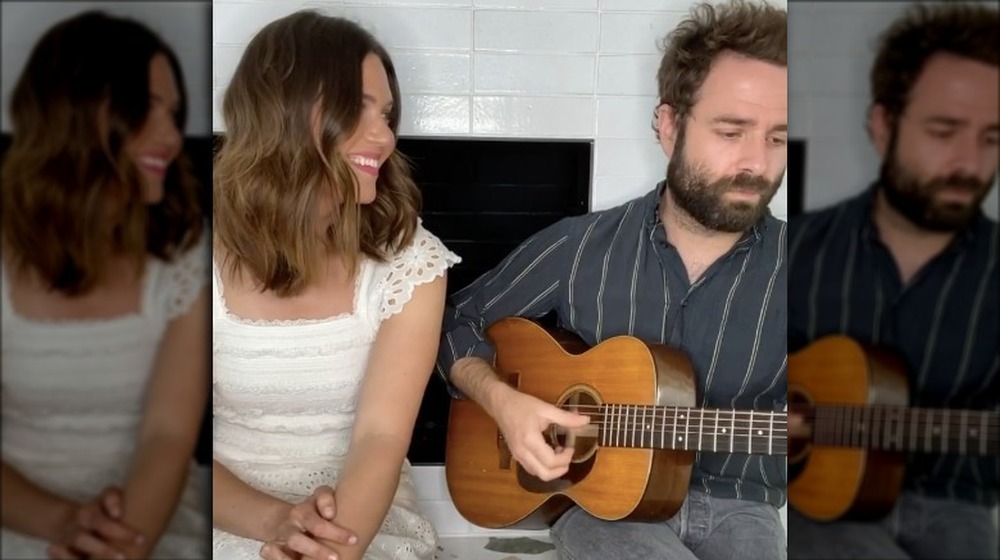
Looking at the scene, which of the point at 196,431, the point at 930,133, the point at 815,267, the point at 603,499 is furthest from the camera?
the point at 603,499

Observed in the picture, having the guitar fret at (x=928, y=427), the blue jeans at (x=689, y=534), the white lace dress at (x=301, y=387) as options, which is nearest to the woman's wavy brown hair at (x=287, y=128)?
the white lace dress at (x=301, y=387)

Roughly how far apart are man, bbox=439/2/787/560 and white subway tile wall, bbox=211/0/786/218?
4 cm

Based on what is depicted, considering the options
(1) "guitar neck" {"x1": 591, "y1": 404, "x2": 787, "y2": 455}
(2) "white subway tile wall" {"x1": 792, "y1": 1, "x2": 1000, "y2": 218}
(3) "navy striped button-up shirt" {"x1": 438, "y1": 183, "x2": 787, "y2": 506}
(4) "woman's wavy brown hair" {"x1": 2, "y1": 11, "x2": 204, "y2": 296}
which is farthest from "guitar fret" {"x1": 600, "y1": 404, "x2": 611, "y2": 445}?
(4) "woman's wavy brown hair" {"x1": 2, "y1": 11, "x2": 204, "y2": 296}

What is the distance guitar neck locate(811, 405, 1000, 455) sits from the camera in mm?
887

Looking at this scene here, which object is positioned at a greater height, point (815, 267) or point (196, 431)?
point (815, 267)

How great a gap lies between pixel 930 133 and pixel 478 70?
27.2 inches

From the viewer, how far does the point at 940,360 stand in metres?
0.91

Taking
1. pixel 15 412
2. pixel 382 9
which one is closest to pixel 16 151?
pixel 15 412

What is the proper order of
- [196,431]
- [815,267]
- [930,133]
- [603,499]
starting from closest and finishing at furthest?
[930,133]
[815,267]
[196,431]
[603,499]

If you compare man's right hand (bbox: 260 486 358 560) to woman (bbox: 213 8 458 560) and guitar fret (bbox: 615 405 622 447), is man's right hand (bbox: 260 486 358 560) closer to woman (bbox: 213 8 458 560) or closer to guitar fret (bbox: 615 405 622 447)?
woman (bbox: 213 8 458 560)

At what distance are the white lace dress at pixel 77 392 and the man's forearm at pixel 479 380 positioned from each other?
1.64 ft

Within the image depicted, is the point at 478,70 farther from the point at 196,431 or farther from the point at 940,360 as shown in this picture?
the point at 940,360

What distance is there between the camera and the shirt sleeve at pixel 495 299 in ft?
4.73

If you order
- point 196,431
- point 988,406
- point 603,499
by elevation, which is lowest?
point 603,499
